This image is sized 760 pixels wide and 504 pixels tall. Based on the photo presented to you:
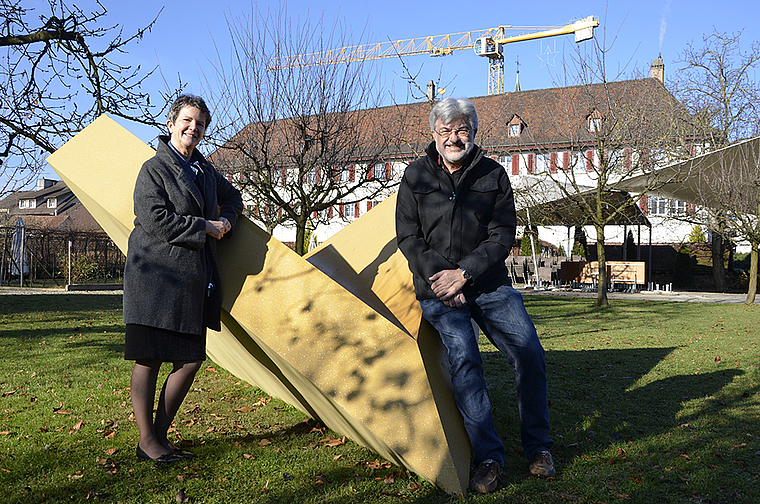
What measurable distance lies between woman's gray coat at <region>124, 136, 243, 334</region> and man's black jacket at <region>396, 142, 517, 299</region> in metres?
1.11

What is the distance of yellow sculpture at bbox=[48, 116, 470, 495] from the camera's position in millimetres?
2713

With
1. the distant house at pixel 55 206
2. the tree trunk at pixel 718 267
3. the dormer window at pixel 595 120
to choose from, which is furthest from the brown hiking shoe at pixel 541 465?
the distant house at pixel 55 206

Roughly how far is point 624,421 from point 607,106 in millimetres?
12346

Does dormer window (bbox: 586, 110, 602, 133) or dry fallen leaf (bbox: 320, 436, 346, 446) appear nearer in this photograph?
dry fallen leaf (bbox: 320, 436, 346, 446)

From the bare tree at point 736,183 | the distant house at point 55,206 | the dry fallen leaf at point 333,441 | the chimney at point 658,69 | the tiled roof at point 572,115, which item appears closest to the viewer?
the dry fallen leaf at point 333,441

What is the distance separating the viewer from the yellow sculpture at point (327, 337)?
2.71 metres

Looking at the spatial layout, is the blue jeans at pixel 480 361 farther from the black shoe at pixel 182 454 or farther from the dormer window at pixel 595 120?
the dormer window at pixel 595 120

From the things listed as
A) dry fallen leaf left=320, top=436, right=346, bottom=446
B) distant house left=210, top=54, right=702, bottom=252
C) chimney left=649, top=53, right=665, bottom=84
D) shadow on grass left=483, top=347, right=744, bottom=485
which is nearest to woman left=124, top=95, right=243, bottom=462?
dry fallen leaf left=320, top=436, right=346, bottom=446

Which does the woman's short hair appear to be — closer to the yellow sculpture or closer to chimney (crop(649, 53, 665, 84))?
A: the yellow sculpture

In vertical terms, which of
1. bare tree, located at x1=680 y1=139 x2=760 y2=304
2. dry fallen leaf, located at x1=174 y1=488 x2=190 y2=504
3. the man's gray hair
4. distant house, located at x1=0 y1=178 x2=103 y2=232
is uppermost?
distant house, located at x1=0 y1=178 x2=103 y2=232

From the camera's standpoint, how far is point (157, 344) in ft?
9.39

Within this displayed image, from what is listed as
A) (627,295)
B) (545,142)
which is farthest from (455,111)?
(545,142)

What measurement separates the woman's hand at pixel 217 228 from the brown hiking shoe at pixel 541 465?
6.58 feet

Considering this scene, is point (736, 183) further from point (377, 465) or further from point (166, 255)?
point (166, 255)
